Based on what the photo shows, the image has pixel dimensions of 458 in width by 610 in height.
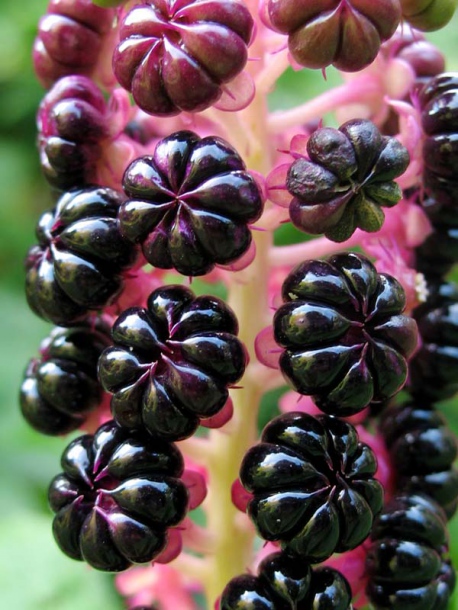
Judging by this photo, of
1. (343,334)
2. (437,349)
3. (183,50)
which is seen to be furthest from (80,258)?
(437,349)

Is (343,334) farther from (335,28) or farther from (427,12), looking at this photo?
(427,12)

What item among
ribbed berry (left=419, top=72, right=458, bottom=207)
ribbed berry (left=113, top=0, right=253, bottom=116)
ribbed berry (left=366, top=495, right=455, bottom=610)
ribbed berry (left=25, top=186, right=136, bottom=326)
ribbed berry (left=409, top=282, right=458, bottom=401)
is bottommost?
ribbed berry (left=366, top=495, right=455, bottom=610)

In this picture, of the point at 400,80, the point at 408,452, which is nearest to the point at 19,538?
the point at 408,452

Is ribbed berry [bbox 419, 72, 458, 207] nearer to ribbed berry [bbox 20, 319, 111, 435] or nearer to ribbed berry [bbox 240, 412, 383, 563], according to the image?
ribbed berry [bbox 240, 412, 383, 563]

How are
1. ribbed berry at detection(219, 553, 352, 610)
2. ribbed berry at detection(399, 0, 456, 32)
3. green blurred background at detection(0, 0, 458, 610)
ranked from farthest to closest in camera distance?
green blurred background at detection(0, 0, 458, 610) < ribbed berry at detection(399, 0, 456, 32) < ribbed berry at detection(219, 553, 352, 610)

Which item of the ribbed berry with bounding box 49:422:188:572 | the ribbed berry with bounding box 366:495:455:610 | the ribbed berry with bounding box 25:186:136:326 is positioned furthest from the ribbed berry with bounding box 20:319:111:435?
the ribbed berry with bounding box 366:495:455:610

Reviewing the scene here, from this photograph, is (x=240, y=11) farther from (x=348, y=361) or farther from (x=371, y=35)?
(x=348, y=361)

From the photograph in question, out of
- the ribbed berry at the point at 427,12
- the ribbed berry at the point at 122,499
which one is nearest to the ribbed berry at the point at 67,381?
the ribbed berry at the point at 122,499
